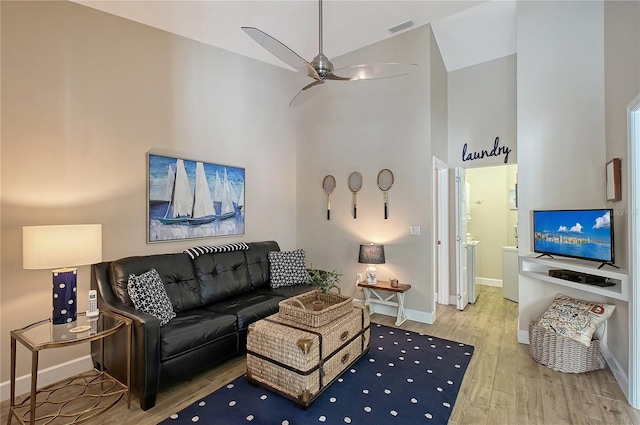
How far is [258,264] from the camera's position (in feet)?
12.7

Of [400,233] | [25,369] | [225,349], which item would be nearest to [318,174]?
[400,233]

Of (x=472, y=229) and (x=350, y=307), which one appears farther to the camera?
(x=472, y=229)

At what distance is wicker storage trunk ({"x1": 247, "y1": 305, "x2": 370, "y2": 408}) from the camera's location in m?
2.18

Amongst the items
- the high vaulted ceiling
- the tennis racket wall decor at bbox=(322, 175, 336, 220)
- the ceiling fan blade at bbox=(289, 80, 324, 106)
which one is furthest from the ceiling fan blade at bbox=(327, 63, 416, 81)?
the tennis racket wall decor at bbox=(322, 175, 336, 220)

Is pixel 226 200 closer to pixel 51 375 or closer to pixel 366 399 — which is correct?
pixel 51 375

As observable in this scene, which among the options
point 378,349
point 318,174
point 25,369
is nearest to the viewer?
point 25,369

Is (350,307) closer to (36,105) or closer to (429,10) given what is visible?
(36,105)

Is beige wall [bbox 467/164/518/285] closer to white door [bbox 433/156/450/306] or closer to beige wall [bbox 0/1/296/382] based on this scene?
white door [bbox 433/156/450/306]

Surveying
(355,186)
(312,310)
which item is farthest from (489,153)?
(312,310)

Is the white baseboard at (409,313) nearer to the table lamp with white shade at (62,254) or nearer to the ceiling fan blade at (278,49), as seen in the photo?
the ceiling fan blade at (278,49)

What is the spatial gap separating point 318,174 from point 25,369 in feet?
12.5

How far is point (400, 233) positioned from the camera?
4109 mm

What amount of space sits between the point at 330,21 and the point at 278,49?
1.81 meters

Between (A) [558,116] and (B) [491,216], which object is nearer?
(A) [558,116]
